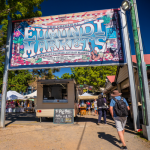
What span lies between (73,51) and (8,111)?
50.0 feet

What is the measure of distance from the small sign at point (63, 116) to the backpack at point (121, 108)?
4.37m

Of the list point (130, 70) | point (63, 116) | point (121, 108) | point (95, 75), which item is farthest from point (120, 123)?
point (95, 75)

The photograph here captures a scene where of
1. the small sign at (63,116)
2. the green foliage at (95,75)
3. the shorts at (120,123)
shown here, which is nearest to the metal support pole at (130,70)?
the shorts at (120,123)

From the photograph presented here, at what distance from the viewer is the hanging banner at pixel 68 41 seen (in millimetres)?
7070

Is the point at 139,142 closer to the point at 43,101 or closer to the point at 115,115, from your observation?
the point at 115,115

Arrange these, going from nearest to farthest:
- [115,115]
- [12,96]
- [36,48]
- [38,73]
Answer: [115,115] < [36,48] < [12,96] < [38,73]

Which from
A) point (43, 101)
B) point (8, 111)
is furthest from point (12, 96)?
point (43, 101)

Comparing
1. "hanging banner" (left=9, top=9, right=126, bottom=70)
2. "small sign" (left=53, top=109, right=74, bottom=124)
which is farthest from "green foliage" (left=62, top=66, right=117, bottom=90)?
"hanging banner" (left=9, top=9, right=126, bottom=70)

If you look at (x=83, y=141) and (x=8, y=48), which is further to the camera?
(x=8, y=48)

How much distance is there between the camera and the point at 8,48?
7.96m

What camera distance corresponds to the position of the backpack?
13.0ft

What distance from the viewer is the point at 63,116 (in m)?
7.99

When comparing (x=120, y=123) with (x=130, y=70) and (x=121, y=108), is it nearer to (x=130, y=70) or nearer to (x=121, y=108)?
(x=121, y=108)

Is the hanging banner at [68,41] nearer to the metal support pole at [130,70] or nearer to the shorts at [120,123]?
the metal support pole at [130,70]
